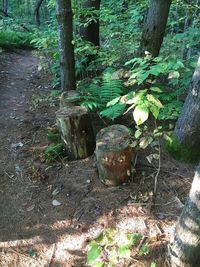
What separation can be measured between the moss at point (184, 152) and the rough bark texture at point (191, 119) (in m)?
0.05

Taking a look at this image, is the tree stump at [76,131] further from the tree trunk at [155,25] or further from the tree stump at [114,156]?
the tree trunk at [155,25]

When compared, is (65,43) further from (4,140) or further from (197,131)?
(197,131)

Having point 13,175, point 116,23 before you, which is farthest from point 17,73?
point 13,175

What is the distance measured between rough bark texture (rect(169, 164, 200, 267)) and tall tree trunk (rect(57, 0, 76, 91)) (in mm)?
3594

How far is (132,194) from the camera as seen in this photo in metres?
3.62

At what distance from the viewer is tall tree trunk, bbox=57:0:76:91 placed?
4766 millimetres

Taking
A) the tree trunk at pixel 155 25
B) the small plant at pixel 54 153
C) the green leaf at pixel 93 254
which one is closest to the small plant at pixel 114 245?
the green leaf at pixel 93 254

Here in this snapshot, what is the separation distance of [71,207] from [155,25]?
297cm

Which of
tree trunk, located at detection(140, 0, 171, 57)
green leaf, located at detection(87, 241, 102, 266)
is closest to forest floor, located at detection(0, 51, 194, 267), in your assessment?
green leaf, located at detection(87, 241, 102, 266)

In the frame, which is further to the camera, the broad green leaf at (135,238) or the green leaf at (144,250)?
the broad green leaf at (135,238)

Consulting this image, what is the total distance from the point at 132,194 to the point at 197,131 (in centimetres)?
123

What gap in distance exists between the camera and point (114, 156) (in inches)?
140

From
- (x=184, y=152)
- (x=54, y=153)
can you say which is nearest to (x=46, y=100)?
(x=54, y=153)

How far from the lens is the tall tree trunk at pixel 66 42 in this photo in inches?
188
